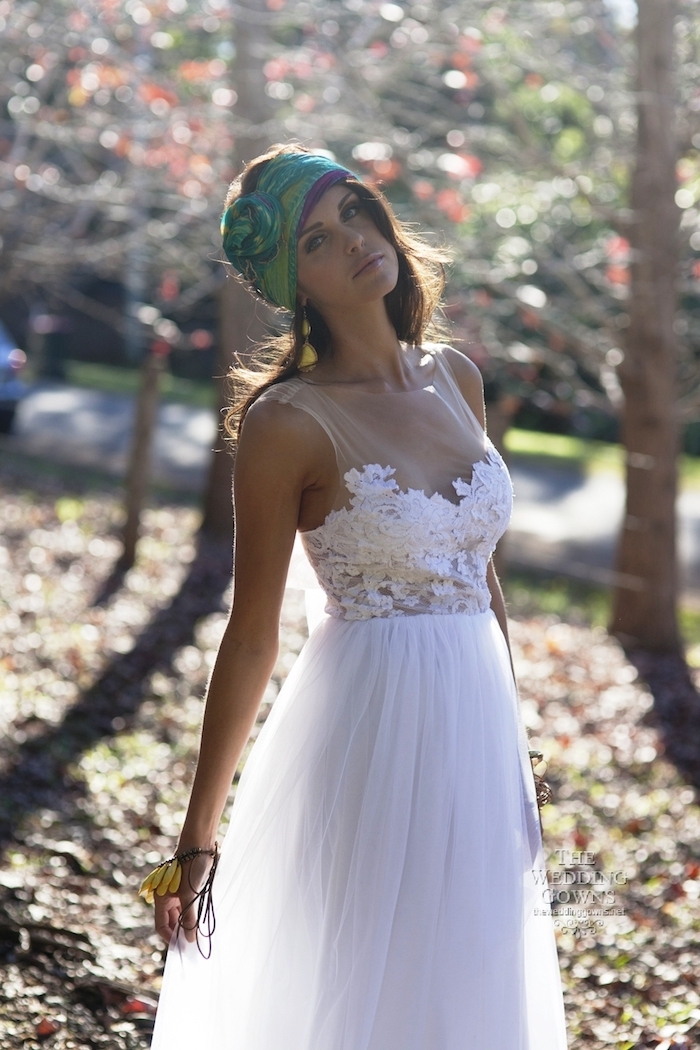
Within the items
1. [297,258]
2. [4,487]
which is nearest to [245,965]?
[297,258]

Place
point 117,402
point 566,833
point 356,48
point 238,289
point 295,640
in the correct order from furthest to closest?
1. point 117,402
2. point 238,289
3. point 356,48
4. point 295,640
5. point 566,833

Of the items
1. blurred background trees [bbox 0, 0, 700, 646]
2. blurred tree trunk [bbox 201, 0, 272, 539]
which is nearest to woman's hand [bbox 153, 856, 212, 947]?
blurred background trees [bbox 0, 0, 700, 646]

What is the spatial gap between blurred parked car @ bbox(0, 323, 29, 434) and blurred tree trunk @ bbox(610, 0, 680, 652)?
8.37m

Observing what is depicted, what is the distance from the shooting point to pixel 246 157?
26.7 feet

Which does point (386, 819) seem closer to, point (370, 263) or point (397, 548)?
point (397, 548)

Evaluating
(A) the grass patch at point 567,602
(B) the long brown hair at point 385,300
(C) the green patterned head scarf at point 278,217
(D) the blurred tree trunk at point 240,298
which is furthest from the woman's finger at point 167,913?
(A) the grass patch at point 567,602

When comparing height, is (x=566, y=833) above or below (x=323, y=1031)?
above

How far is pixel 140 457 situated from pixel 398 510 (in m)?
6.06

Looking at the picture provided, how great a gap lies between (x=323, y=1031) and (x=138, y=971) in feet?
4.93

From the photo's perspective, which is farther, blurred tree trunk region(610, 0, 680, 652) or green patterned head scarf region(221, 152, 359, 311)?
blurred tree trunk region(610, 0, 680, 652)

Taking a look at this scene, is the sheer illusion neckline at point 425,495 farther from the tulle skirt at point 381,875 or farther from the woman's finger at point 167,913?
the woman's finger at point 167,913

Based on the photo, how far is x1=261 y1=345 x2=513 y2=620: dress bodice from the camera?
2.27m

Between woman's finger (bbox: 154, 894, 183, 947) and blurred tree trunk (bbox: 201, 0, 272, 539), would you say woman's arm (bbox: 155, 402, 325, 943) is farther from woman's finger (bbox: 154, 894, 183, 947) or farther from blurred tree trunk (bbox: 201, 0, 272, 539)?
blurred tree trunk (bbox: 201, 0, 272, 539)

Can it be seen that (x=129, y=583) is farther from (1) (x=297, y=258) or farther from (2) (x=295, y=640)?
(1) (x=297, y=258)
